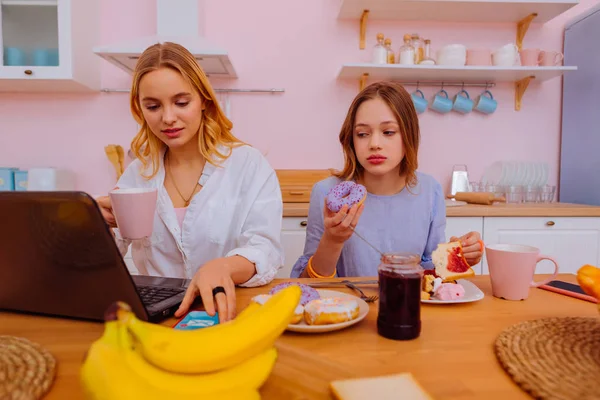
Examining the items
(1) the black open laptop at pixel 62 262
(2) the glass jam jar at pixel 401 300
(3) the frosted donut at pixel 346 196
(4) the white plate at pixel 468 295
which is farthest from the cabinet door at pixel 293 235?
(2) the glass jam jar at pixel 401 300

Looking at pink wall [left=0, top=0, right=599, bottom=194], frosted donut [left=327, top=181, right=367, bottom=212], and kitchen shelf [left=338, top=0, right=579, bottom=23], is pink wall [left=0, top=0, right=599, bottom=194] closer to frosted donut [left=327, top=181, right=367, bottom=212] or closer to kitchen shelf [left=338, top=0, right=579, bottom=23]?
kitchen shelf [left=338, top=0, right=579, bottom=23]

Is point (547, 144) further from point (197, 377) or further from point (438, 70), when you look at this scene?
point (197, 377)

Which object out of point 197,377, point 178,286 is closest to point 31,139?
point 178,286

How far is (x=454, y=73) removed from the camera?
2.44 m

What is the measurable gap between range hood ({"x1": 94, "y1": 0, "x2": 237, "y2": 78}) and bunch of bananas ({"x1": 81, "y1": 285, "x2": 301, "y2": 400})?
6.07ft

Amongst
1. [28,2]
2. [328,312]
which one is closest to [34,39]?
[28,2]

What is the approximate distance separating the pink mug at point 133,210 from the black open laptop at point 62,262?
14cm

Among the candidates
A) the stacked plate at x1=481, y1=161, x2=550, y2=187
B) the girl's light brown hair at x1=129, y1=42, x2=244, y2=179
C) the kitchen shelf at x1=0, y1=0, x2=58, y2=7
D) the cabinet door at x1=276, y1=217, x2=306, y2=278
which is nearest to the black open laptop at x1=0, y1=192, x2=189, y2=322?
the girl's light brown hair at x1=129, y1=42, x2=244, y2=179

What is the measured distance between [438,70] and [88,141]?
6.98ft

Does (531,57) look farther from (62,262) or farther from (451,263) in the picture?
(62,262)

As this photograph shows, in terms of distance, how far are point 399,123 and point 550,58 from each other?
1670 mm

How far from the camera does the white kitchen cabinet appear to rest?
219cm

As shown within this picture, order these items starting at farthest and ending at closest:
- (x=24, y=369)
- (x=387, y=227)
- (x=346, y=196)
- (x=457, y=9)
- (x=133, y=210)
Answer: (x=457, y=9), (x=387, y=227), (x=346, y=196), (x=133, y=210), (x=24, y=369)

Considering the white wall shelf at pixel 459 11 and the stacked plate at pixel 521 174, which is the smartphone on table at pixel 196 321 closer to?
the white wall shelf at pixel 459 11
